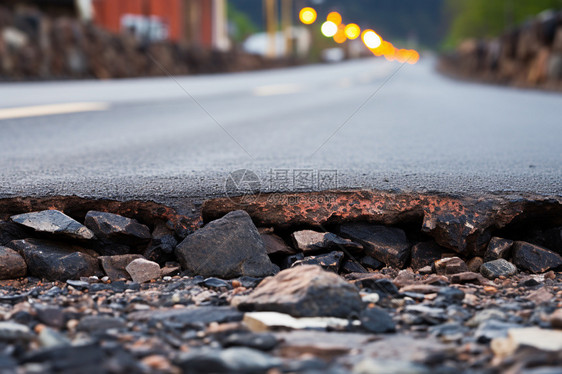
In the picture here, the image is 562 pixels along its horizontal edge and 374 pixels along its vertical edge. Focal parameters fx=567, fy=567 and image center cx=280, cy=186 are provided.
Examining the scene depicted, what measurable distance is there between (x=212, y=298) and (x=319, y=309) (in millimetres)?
391

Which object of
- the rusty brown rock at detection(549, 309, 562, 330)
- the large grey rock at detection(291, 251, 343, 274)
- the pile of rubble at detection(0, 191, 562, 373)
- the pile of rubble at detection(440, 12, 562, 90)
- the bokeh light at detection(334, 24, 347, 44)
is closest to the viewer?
the pile of rubble at detection(0, 191, 562, 373)

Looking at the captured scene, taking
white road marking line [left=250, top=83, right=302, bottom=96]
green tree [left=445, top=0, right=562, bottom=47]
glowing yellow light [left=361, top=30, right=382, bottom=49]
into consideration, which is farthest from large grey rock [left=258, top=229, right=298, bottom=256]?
green tree [left=445, top=0, right=562, bottom=47]

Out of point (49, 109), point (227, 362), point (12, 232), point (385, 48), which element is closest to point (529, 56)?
point (49, 109)

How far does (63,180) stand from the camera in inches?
108

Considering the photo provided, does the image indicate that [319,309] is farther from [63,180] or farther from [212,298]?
[63,180]

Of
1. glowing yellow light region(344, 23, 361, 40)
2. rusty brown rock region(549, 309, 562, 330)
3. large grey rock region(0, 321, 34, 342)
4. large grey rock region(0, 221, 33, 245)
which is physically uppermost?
glowing yellow light region(344, 23, 361, 40)

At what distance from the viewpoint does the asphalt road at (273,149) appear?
8.82ft

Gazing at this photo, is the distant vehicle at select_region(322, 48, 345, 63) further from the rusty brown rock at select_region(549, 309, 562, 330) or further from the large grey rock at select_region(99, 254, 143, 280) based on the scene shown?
the rusty brown rock at select_region(549, 309, 562, 330)

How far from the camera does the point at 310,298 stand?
1.63 m

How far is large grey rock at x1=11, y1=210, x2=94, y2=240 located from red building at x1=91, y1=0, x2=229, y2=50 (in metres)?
22.2

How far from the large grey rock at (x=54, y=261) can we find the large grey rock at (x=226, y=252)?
35 cm

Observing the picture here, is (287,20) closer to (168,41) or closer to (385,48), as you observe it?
(385,48)

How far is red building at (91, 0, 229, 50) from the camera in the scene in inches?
1072

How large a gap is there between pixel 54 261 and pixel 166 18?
1229 inches
